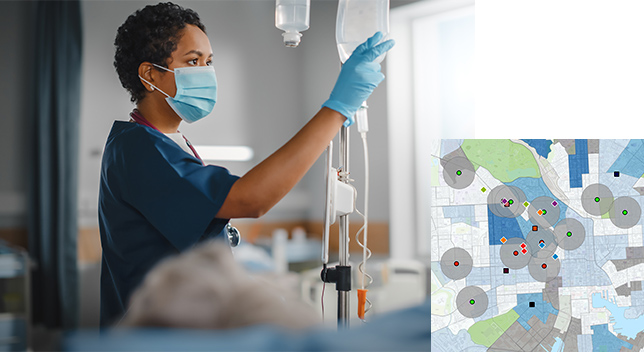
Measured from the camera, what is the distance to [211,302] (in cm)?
62

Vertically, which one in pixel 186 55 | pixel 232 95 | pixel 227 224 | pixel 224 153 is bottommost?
pixel 227 224

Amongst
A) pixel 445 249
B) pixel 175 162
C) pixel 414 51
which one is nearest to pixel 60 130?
pixel 414 51

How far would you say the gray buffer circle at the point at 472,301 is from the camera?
3.01 feet

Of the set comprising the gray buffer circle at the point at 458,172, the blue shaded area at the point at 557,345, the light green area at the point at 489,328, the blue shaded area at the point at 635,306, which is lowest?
the blue shaded area at the point at 557,345

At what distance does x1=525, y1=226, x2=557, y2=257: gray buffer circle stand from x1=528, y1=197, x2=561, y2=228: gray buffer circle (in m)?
0.01

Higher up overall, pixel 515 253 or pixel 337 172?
pixel 337 172

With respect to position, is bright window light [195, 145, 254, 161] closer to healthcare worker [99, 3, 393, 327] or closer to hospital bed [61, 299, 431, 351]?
healthcare worker [99, 3, 393, 327]

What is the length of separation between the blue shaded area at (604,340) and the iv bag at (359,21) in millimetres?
688

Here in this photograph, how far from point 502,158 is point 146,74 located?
0.72 meters

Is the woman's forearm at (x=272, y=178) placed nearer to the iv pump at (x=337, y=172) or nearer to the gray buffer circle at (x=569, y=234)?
the iv pump at (x=337, y=172)

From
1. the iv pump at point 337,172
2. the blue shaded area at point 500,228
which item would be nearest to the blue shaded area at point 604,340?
the blue shaded area at point 500,228

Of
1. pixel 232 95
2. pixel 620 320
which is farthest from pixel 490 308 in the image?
pixel 232 95

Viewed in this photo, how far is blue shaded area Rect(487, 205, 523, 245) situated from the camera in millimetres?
927

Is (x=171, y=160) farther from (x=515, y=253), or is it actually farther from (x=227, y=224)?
(x=515, y=253)
